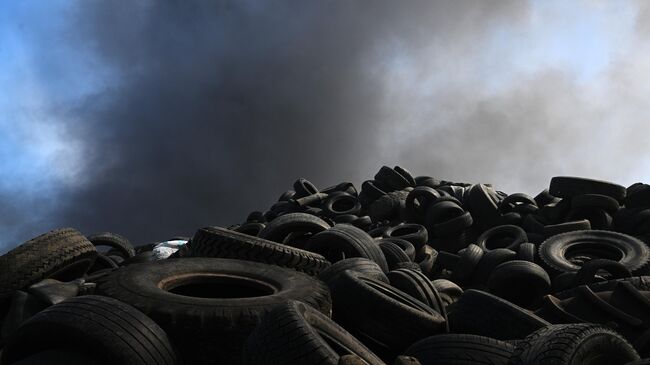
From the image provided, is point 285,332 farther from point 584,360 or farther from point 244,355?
point 584,360

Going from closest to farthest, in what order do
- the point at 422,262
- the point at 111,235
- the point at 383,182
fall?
1. the point at 422,262
2. the point at 111,235
3. the point at 383,182

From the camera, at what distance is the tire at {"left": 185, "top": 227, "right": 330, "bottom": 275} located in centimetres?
591

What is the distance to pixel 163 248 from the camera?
913cm

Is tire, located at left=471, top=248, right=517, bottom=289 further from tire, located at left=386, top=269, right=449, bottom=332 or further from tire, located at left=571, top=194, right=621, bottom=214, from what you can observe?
tire, located at left=571, top=194, right=621, bottom=214

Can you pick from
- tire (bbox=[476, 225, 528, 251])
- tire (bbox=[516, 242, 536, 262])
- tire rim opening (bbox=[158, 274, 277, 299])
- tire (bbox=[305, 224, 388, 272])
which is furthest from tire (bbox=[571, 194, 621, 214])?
tire rim opening (bbox=[158, 274, 277, 299])

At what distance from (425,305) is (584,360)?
1.80 meters

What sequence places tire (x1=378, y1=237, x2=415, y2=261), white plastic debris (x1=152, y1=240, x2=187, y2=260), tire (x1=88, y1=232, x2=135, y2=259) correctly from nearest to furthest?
tire (x1=378, y1=237, x2=415, y2=261) → white plastic debris (x1=152, y1=240, x2=187, y2=260) → tire (x1=88, y1=232, x2=135, y2=259)

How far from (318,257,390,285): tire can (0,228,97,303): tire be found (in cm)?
281

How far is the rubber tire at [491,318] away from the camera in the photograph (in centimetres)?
442

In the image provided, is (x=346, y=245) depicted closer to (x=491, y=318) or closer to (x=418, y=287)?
(x=418, y=287)

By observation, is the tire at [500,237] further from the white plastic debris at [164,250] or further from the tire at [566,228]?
the white plastic debris at [164,250]

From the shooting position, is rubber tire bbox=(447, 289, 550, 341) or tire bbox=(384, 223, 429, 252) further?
tire bbox=(384, 223, 429, 252)

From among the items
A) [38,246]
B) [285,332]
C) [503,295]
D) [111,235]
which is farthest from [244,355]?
[111,235]

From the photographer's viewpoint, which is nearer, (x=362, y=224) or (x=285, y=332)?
(x=285, y=332)
